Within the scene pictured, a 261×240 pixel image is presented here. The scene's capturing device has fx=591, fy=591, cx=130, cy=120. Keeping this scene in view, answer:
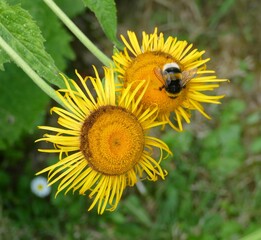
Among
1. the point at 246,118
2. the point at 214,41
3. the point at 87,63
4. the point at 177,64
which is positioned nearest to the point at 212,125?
the point at 246,118

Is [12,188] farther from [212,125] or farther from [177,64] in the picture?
[177,64]

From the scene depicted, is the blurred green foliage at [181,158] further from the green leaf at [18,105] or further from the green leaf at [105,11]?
the green leaf at [105,11]

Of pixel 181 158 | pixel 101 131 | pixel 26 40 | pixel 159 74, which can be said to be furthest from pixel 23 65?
pixel 181 158

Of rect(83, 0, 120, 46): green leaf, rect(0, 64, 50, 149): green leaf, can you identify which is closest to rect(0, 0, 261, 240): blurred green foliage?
rect(0, 64, 50, 149): green leaf

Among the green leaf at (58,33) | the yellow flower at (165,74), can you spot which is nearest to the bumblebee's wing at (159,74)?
the yellow flower at (165,74)

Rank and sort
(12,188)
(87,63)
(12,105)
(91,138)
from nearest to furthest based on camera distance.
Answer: (91,138) → (12,105) → (12,188) → (87,63)

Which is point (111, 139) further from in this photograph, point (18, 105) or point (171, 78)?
point (18, 105)
